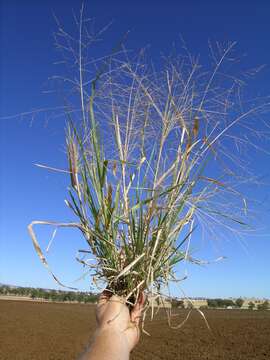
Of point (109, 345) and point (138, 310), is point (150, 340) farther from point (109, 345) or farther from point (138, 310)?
point (109, 345)

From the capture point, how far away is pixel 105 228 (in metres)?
1.48

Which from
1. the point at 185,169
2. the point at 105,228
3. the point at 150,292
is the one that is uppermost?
the point at 185,169

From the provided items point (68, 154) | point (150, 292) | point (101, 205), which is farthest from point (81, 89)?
point (150, 292)

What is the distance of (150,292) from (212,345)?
38.3 meters

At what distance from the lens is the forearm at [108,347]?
3.96 feet

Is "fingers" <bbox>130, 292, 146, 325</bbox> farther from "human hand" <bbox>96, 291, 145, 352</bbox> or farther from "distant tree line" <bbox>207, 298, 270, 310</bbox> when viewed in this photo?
"distant tree line" <bbox>207, 298, 270, 310</bbox>

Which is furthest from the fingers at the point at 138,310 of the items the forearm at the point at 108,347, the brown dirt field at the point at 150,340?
the brown dirt field at the point at 150,340

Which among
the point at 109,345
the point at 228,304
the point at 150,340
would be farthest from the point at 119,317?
the point at 228,304

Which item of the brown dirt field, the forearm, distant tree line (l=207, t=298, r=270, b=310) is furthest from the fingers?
distant tree line (l=207, t=298, r=270, b=310)

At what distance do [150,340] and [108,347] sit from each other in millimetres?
38941

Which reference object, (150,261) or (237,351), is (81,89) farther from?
(237,351)

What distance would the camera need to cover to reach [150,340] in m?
37.8

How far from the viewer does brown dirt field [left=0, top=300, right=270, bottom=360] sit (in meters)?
30.0

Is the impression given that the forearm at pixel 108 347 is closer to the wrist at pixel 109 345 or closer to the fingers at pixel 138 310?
the wrist at pixel 109 345
